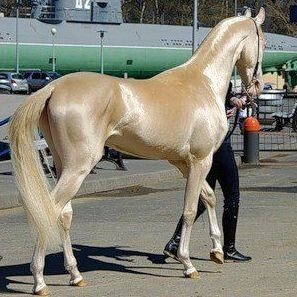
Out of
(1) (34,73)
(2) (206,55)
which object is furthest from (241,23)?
(1) (34,73)

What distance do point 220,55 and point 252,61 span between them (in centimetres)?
34

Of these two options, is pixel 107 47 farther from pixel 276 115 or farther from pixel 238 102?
pixel 238 102

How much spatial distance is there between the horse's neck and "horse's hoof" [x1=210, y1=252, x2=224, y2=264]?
1.43 m

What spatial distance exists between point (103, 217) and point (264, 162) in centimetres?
1138

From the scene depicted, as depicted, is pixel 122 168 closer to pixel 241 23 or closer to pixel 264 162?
pixel 264 162

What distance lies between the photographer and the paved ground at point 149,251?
30.8 ft

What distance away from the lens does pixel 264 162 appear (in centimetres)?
2573

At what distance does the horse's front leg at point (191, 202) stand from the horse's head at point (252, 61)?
3.25 ft

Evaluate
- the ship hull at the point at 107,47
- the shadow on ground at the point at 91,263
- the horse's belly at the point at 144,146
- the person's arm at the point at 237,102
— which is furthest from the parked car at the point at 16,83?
the horse's belly at the point at 144,146

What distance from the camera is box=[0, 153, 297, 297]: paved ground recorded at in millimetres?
9398

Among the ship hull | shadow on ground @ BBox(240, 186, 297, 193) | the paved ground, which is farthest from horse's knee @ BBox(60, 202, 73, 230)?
the ship hull

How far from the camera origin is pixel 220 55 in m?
10.3

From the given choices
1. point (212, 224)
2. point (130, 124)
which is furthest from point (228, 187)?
point (130, 124)

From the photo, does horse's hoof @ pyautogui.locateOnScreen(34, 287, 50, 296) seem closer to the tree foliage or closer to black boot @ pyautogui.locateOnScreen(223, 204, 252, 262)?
black boot @ pyautogui.locateOnScreen(223, 204, 252, 262)
